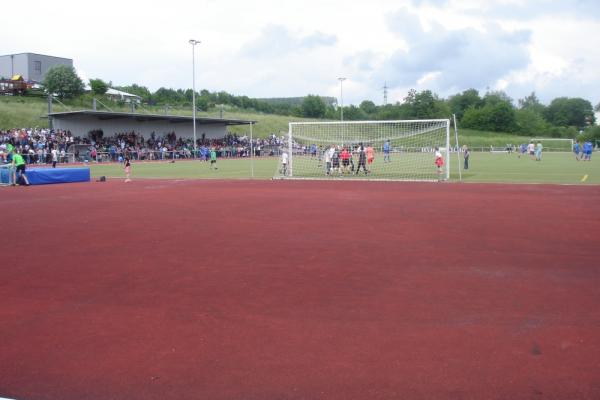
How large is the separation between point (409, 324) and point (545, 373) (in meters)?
1.45

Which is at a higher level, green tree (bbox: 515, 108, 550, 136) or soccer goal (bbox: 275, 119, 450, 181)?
green tree (bbox: 515, 108, 550, 136)

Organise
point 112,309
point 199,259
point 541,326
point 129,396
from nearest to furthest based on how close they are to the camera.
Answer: point 129,396 < point 541,326 < point 112,309 < point 199,259

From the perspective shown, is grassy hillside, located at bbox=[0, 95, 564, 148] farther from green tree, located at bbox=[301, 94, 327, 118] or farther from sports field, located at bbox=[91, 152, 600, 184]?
green tree, located at bbox=[301, 94, 327, 118]

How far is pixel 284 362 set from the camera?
4590mm

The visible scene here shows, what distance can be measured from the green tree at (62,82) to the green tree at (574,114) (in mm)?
120959

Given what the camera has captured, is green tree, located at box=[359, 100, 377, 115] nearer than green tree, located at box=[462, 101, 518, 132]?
No

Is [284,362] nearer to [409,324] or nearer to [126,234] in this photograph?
[409,324]

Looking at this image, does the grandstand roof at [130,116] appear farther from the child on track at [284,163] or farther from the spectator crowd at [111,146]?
the child on track at [284,163]

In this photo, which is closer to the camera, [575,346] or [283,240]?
[575,346]

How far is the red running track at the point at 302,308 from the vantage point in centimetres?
424

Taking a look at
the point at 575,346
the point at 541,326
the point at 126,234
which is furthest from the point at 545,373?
the point at 126,234

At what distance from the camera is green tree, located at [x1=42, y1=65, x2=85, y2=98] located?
7250 cm

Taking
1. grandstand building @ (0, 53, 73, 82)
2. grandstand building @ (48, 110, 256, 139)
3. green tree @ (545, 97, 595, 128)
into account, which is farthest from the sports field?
green tree @ (545, 97, 595, 128)

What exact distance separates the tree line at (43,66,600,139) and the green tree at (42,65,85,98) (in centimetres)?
645
